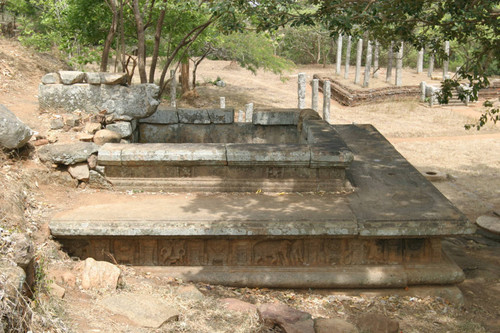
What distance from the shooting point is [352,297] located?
214 inches

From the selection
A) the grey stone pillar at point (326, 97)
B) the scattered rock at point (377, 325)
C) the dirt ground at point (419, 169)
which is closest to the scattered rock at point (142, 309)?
the dirt ground at point (419, 169)

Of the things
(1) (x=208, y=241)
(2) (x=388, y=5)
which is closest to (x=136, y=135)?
(1) (x=208, y=241)

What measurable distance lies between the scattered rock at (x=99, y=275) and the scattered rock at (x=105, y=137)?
7.53 feet

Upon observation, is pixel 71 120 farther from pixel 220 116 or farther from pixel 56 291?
pixel 56 291

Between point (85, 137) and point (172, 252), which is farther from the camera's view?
point (85, 137)

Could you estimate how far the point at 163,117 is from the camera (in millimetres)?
8141

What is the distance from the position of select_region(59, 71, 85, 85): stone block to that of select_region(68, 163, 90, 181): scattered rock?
5.15 ft

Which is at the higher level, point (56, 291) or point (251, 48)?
point (251, 48)

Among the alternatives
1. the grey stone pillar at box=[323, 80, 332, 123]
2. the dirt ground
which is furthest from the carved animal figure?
the grey stone pillar at box=[323, 80, 332, 123]

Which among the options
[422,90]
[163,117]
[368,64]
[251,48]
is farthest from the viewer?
[368,64]

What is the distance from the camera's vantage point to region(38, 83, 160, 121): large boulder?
287 inches

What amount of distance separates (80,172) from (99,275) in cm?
198

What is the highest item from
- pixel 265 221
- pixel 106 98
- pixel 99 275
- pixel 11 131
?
pixel 106 98

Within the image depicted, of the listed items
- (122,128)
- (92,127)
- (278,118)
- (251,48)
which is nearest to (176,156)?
(122,128)
